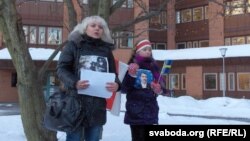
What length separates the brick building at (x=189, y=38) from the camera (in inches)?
1187

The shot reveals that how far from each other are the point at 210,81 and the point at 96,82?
94.4 ft

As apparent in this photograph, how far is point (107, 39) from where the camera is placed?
4.49 meters

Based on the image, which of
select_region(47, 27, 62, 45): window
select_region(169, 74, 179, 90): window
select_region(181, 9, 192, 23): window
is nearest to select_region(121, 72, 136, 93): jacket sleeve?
select_region(47, 27, 62, 45): window

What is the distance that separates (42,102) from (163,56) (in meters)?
27.2

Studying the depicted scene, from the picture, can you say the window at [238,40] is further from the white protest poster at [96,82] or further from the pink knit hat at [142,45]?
the white protest poster at [96,82]

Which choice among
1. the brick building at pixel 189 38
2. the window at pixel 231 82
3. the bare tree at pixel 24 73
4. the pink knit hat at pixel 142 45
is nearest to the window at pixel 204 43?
the brick building at pixel 189 38

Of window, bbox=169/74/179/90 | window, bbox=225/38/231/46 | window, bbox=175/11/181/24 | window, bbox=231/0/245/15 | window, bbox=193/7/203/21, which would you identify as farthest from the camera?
window, bbox=175/11/181/24

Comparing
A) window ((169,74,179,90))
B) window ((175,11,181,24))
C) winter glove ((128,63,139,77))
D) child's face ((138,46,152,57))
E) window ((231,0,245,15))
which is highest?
window ((175,11,181,24))

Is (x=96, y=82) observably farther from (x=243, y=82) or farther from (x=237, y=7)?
(x=243, y=82)

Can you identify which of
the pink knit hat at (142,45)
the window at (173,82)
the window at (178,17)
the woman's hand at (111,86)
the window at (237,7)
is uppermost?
the window at (178,17)

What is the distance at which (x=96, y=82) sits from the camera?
4.27 meters

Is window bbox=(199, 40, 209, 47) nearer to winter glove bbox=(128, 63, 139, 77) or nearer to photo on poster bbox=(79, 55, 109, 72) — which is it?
winter glove bbox=(128, 63, 139, 77)

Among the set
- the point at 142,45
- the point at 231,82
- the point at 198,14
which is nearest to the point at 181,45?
the point at 198,14

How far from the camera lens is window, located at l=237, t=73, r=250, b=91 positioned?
29827 millimetres
